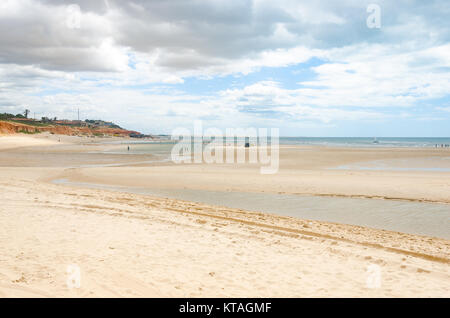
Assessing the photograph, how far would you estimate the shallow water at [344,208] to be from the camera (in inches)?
417

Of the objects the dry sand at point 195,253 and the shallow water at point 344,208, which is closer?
the dry sand at point 195,253

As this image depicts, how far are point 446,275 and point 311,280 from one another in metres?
2.75

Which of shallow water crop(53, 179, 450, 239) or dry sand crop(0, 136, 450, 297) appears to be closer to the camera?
dry sand crop(0, 136, 450, 297)

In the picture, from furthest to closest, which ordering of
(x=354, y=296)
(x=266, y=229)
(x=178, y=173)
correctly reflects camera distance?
(x=178, y=173) < (x=266, y=229) < (x=354, y=296)

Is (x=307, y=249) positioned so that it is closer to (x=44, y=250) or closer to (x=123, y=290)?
(x=123, y=290)

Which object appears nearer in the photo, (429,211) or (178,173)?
(429,211)

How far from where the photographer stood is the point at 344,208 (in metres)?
13.0

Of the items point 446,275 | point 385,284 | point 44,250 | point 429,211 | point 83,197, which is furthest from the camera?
point 83,197

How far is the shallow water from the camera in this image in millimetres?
10586

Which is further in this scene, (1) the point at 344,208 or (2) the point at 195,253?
(1) the point at 344,208

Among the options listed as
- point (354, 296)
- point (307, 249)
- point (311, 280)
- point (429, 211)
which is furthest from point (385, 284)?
point (429, 211)

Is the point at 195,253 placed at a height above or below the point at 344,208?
above

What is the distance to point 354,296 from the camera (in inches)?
207
